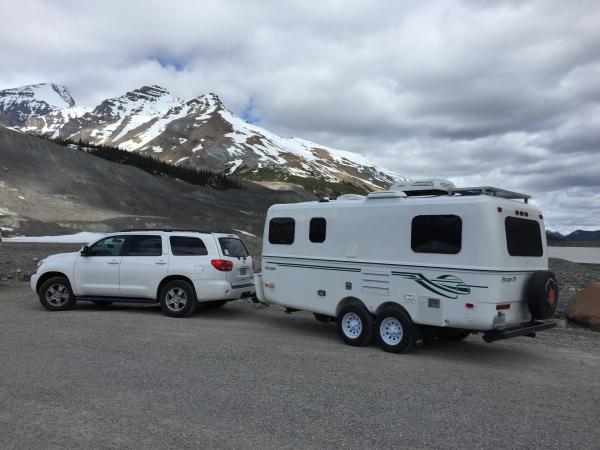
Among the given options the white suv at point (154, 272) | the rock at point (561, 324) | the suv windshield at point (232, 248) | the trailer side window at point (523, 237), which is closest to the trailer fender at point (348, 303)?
the trailer side window at point (523, 237)

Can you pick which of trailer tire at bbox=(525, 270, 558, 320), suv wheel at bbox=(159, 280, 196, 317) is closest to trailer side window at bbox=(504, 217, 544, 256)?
trailer tire at bbox=(525, 270, 558, 320)

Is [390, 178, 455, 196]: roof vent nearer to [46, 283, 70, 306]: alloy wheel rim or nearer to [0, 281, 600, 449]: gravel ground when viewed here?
[0, 281, 600, 449]: gravel ground

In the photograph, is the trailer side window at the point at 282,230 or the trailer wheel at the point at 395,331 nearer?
the trailer wheel at the point at 395,331

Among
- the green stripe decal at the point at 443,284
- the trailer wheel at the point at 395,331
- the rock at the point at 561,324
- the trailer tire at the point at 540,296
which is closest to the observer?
the green stripe decal at the point at 443,284

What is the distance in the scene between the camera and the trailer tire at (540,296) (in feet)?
27.2

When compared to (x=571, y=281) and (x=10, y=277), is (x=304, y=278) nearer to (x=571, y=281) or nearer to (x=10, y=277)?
(x=10, y=277)

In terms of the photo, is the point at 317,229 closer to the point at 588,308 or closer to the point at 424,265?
the point at 424,265

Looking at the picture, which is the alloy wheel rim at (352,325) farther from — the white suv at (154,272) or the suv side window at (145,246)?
the suv side window at (145,246)

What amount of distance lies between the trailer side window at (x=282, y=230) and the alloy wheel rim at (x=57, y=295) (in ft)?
16.8

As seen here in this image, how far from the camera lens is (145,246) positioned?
39.0ft

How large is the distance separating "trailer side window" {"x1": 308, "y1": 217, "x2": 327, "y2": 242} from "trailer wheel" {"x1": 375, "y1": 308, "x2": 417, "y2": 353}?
191 cm

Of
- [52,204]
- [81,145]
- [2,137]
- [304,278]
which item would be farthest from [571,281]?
[81,145]

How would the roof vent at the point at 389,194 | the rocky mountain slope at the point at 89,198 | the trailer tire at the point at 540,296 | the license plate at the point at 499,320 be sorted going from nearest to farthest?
the license plate at the point at 499,320, the trailer tire at the point at 540,296, the roof vent at the point at 389,194, the rocky mountain slope at the point at 89,198

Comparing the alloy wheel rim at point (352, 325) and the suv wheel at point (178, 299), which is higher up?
the suv wheel at point (178, 299)
